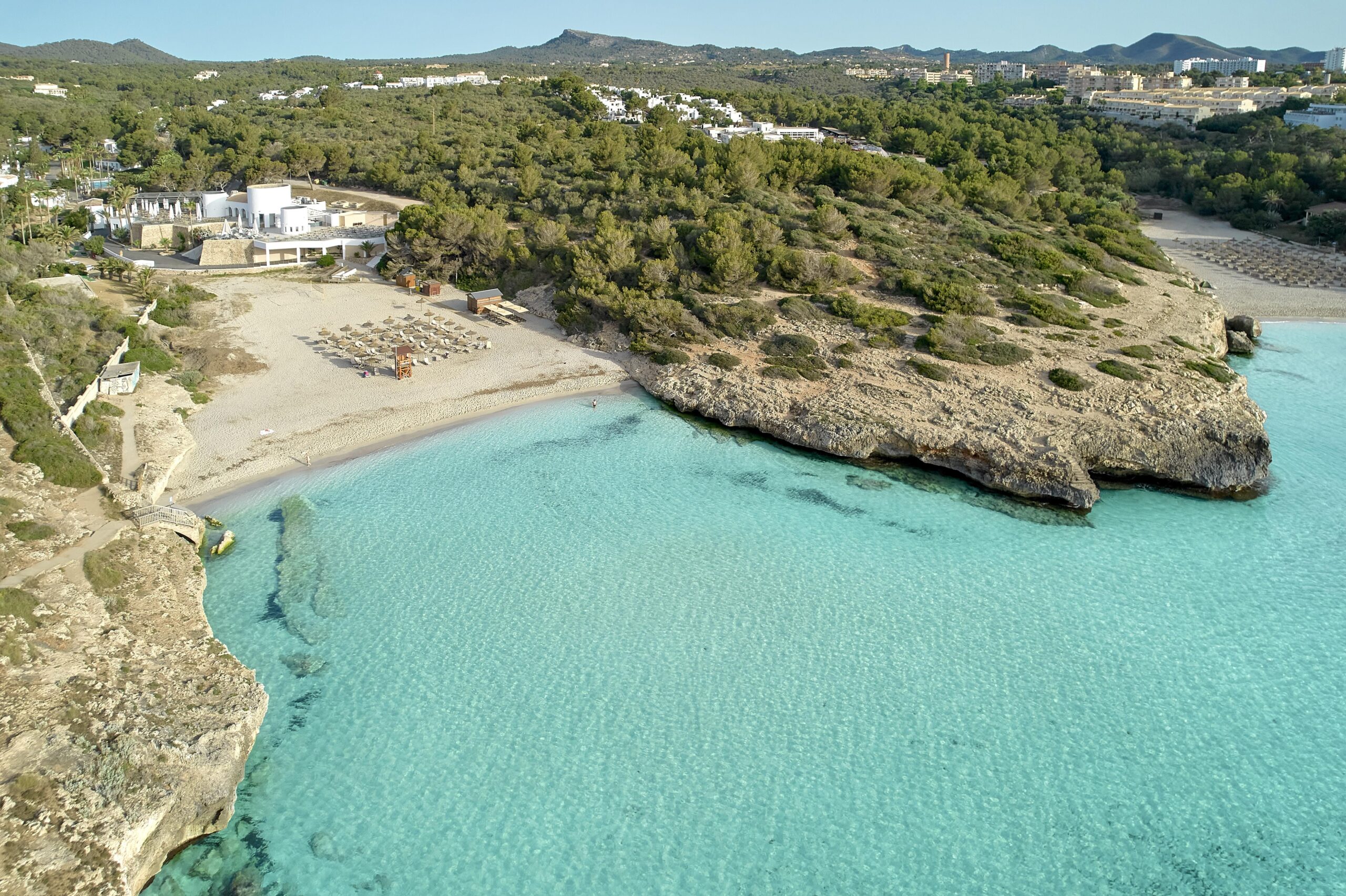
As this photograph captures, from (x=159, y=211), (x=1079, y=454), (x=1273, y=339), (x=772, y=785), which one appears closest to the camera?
(x=772, y=785)

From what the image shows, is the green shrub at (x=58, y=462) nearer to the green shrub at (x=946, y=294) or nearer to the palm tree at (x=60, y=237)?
the palm tree at (x=60, y=237)

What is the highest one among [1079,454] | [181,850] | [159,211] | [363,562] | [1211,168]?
[1211,168]

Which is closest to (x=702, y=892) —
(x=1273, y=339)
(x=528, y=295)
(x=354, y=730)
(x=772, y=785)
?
(x=772, y=785)

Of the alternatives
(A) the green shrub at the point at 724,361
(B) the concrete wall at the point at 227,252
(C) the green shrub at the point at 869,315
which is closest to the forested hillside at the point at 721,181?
(C) the green shrub at the point at 869,315

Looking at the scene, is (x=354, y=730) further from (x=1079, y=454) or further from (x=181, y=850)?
(x=1079, y=454)

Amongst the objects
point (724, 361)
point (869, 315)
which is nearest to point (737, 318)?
point (724, 361)

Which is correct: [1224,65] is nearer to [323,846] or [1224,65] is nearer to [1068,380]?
[1068,380]
